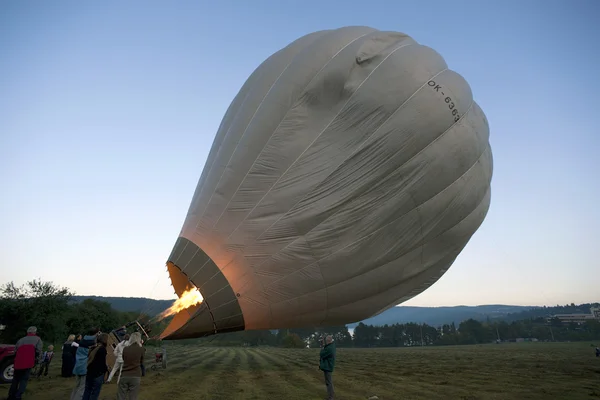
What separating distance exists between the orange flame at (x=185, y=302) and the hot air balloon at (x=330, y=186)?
0.17 meters

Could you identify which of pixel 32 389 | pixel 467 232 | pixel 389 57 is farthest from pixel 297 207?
pixel 32 389

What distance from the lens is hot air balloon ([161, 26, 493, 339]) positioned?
A: 23.7ft

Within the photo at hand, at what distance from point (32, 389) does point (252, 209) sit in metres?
6.17

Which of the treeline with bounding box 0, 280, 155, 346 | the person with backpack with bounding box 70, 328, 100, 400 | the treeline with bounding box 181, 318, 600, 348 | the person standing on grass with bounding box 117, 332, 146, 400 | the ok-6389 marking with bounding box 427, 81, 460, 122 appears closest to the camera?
the person standing on grass with bounding box 117, 332, 146, 400

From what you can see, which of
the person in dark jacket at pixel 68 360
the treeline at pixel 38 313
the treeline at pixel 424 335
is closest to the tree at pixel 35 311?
the treeline at pixel 38 313

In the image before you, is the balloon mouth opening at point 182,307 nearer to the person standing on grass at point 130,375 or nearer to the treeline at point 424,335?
the person standing on grass at point 130,375

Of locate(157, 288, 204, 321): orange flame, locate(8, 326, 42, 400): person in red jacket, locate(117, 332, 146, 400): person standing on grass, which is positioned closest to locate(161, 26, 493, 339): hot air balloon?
locate(157, 288, 204, 321): orange flame

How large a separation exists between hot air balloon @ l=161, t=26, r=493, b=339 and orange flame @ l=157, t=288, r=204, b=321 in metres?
0.17

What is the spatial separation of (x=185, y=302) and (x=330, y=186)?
4267 mm

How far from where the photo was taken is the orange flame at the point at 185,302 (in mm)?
7843

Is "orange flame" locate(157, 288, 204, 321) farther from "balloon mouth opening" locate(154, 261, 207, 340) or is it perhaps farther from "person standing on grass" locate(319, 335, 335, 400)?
"person standing on grass" locate(319, 335, 335, 400)

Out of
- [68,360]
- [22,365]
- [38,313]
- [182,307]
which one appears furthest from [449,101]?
[38,313]

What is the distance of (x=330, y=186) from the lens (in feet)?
23.6

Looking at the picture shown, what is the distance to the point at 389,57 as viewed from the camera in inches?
303
